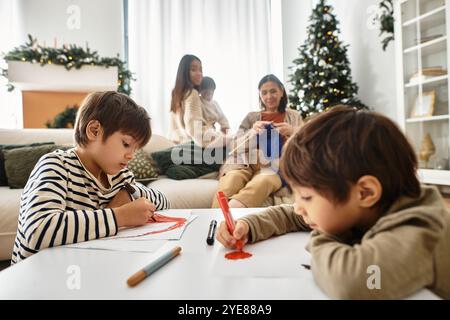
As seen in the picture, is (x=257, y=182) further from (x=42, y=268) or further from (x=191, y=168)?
(x=42, y=268)

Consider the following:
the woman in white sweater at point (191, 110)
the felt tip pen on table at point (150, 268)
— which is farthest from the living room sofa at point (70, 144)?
the felt tip pen on table at point (150, 268)

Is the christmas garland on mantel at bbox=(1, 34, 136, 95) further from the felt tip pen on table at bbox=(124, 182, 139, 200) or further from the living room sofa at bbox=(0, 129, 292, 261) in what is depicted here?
the felt tip pen on table at bbox=(124, 182, 139, 200)

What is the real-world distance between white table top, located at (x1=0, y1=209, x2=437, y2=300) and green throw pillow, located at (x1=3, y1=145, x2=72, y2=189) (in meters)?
1.58

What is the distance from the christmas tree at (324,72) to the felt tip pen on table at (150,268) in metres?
3.24

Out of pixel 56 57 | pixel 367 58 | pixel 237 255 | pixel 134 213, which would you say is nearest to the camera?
pixel 237 255

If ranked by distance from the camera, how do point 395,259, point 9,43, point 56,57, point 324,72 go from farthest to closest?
point 9,43
point 324,72
point 56,57
point 395,259

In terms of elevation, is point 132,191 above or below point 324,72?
below

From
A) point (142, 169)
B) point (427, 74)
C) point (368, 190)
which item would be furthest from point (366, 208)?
point (427, 74)

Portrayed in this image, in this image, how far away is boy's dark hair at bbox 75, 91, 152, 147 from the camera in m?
0.91

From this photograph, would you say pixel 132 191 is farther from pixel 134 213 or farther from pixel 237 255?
pixel 237 255

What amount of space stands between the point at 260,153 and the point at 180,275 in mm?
1611

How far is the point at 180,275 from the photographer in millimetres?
487

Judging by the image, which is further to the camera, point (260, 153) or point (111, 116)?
point (260, 153)
